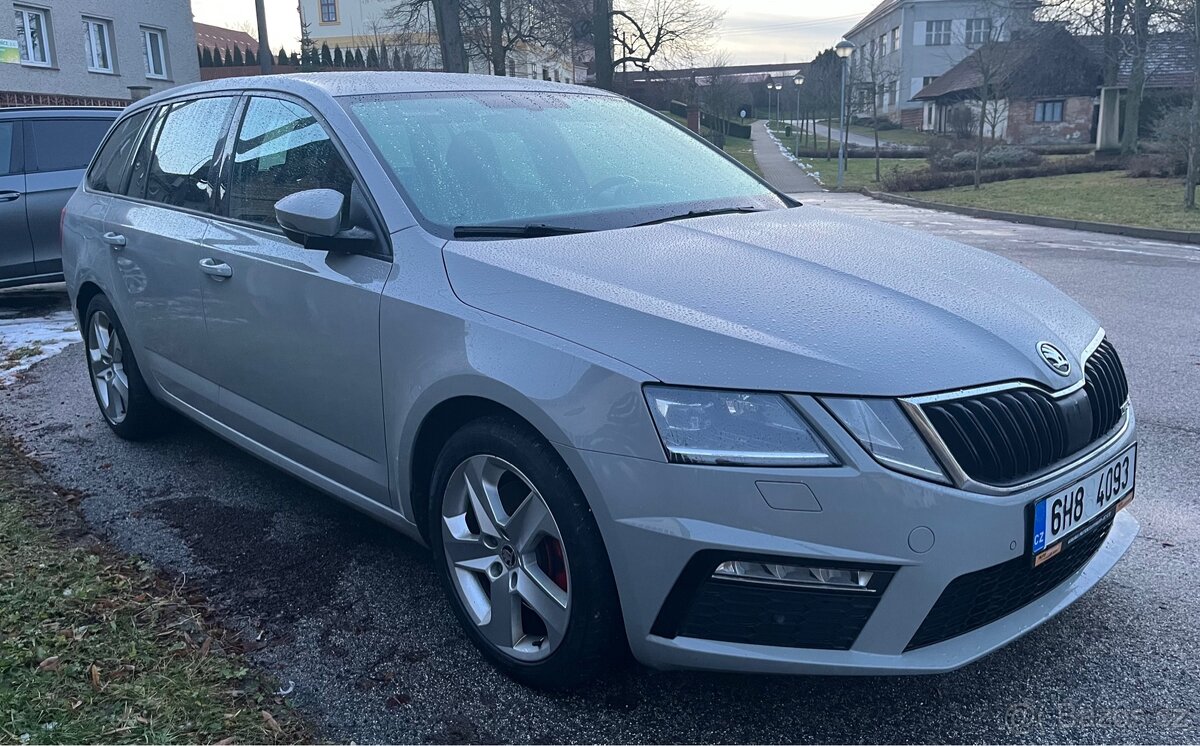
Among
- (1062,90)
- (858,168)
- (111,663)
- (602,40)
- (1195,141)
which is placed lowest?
(111,663)

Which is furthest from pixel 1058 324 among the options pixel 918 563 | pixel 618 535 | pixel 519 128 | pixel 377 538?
pixel 377 538

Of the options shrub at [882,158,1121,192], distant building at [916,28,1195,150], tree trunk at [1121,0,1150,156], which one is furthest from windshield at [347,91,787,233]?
distant building at [916,28,1195,150]

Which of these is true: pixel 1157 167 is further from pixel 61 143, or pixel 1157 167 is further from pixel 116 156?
pixel 116 156

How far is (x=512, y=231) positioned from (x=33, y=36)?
29.1 metres

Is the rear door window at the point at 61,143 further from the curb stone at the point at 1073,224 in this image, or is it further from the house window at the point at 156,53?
the house window at the point at 156,53

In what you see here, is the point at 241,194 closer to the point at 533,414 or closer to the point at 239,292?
the point at 239,292

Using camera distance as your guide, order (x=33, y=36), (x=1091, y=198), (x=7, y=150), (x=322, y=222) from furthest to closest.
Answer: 1. (x=33, y=36)
2. (x=1091, y=198)
3. (x=7, y=150)
4. (x=322, y=222)

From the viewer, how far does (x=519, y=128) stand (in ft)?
11.5

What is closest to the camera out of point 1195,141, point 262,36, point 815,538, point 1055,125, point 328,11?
point 815,538

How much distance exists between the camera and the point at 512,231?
9.68ft

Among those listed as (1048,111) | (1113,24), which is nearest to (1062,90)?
(1048,111)

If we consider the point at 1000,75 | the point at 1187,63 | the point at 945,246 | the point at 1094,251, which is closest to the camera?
the point at 945,246

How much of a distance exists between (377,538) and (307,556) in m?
0.28

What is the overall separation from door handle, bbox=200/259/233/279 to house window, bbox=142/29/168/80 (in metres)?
30.4
